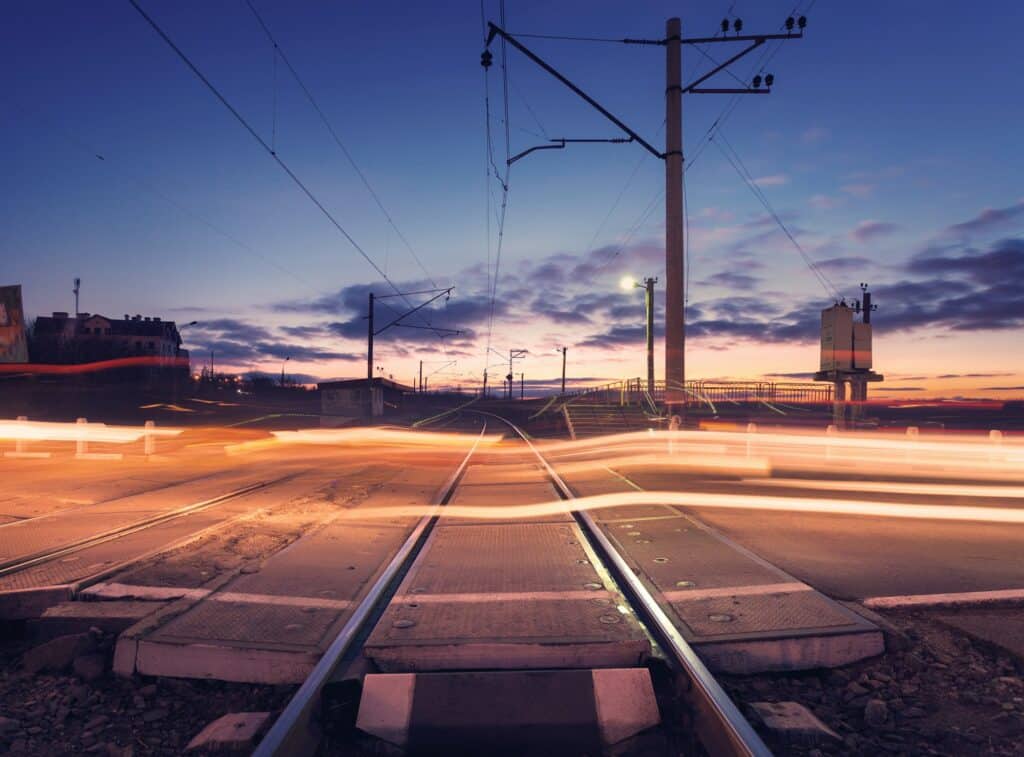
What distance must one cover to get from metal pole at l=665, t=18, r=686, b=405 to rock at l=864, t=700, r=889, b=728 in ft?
63.0

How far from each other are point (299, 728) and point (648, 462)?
53.4 ft

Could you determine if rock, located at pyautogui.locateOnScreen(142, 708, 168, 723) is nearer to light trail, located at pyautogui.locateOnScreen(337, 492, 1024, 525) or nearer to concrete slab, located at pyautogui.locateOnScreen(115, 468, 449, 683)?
concrete slab, located at pyautogui.locateOnScreen(115, 468, 449, 683)

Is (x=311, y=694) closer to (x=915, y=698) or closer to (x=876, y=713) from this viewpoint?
(x=876, y=713)

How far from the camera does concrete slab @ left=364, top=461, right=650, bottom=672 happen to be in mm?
3914

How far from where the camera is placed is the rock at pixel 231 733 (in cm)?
316

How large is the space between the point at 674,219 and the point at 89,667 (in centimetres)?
2175

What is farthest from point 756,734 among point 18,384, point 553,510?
point 18,384

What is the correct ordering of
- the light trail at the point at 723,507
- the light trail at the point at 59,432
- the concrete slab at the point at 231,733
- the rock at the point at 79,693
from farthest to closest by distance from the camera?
1. the light trail at the point at 59,432
2. the light trail at the point at 723,507
3. the rock at the point at 79,693
4. the concrete slab at the point at 231,733

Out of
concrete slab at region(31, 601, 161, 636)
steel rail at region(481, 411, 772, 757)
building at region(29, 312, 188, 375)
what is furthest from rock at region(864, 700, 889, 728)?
building at region(29, 312, 188, 375)

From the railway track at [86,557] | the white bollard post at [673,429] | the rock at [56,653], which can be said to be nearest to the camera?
Answer: the rock at [56,653]

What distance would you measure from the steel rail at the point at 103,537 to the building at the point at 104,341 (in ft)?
275

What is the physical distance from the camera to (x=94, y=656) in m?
4.18

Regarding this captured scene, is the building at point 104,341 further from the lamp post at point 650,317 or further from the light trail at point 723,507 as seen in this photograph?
the light trail at point 723,507

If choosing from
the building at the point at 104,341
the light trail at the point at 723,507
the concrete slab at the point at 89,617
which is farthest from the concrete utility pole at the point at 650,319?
the building at the point at 104,341
